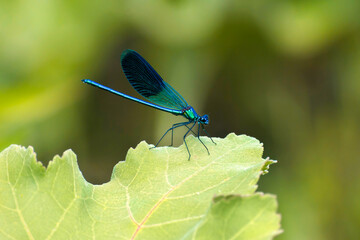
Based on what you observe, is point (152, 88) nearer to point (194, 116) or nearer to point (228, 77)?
point (194, 116)

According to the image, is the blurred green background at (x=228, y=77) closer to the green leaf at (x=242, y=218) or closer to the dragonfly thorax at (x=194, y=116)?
the dragonfly thorax at (x=194, y=116)

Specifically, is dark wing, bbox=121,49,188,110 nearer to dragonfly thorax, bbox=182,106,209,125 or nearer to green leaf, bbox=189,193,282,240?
dragonfly thorax, bbox=182,106,209,125

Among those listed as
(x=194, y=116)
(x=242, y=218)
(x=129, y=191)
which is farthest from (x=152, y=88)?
(x=242, y=218)

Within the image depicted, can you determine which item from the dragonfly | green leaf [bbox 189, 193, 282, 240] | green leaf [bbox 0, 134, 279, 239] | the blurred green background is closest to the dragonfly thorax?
the dragonfly

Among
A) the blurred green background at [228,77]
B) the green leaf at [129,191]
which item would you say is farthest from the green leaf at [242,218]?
the blurred green background at [228,77]

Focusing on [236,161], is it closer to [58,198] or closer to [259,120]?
[58,198]

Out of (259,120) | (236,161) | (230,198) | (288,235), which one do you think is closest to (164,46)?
(259,120)
